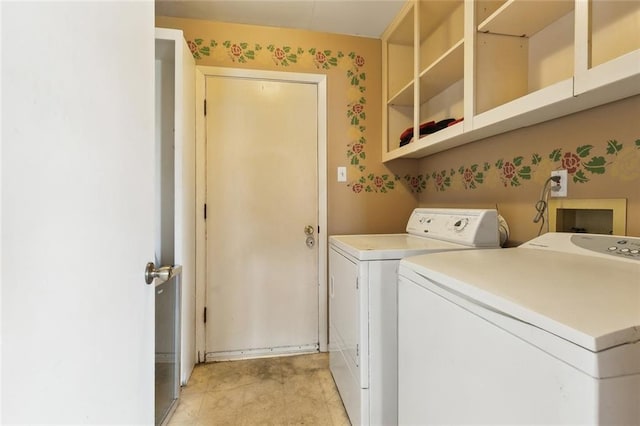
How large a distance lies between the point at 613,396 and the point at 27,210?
2.92 feet

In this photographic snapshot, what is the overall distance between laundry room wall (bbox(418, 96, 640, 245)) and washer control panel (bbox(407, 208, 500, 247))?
0.20 meters

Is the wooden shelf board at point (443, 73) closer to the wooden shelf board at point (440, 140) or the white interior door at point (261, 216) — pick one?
the wooden shelf board at point (440, 140)

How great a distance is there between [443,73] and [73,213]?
1.80 metres

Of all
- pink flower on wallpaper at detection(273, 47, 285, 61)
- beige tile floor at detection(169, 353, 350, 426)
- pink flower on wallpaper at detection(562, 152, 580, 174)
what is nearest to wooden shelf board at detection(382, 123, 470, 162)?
pink flower on wallpaper at detection(562, 152, 580, 174)

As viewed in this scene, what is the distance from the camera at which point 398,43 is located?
2207 millimetres

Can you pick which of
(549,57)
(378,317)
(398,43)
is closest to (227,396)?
(378,317)

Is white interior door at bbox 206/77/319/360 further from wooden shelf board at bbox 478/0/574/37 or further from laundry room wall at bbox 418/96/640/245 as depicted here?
wooden shelf board at bbox 478/0/574/37

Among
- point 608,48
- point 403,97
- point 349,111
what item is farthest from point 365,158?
point 608,48

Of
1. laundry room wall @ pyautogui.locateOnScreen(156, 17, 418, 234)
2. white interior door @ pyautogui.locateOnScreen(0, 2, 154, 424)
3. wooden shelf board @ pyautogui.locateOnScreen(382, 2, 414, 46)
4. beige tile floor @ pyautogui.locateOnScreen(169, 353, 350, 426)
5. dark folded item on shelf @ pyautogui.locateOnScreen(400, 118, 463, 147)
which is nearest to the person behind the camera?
white interior door @ pyautogui.locateOnScreen(0, 2, 154, 424)

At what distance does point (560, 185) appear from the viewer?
1.22 m

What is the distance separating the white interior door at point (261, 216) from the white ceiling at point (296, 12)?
1.30ft

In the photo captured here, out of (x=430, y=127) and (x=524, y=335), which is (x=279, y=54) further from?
(x=524, y=335)

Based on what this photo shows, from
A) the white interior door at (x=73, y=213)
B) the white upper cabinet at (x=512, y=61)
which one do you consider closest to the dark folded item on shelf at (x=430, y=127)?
the white upper cabinet at (x=512, y=61)

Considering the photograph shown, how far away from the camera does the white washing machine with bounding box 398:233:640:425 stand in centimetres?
44
